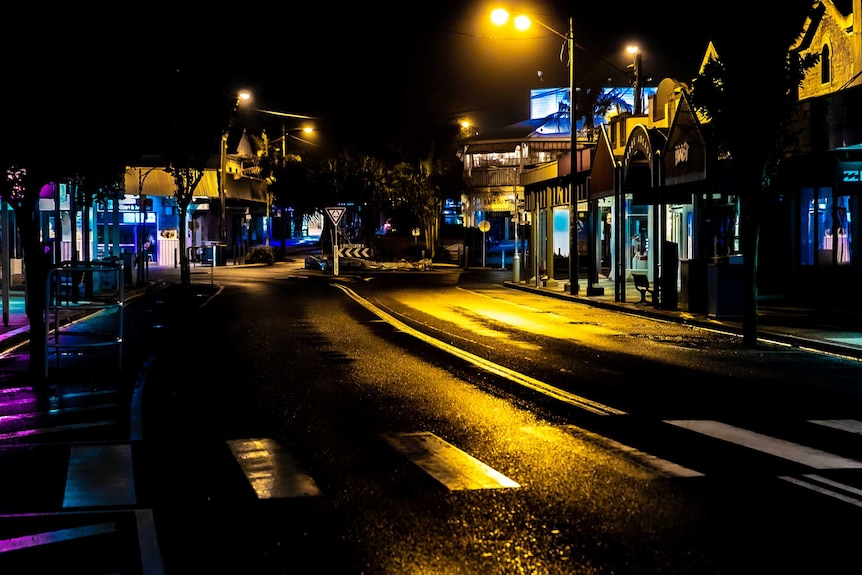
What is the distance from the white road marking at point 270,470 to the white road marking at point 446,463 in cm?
96

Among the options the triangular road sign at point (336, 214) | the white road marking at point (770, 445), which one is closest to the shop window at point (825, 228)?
the white road marking at point (770, 445)

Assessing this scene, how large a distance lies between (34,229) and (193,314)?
36.5ft

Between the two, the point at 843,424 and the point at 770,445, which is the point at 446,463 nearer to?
the point at 770,445

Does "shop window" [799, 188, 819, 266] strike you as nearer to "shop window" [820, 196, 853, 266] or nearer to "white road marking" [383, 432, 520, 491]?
"shop window" [820, 196, 853, 266]

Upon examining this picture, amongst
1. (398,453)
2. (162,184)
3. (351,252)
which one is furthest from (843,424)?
(162,184)

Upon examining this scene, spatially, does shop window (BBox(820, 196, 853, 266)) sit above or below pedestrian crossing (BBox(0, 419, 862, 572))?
above

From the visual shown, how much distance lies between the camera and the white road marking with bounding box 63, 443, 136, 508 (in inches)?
285

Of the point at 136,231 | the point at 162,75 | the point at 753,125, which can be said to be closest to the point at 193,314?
the point at 162,75

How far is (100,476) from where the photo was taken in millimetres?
7969

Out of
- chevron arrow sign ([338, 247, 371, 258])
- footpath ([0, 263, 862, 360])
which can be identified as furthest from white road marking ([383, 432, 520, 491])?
chevron arrow sign ([338, 247, 371, 258])

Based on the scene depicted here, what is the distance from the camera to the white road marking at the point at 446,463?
756cm

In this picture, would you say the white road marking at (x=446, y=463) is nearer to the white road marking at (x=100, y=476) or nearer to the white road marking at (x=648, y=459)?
the white road marking at (x=648, y=459)

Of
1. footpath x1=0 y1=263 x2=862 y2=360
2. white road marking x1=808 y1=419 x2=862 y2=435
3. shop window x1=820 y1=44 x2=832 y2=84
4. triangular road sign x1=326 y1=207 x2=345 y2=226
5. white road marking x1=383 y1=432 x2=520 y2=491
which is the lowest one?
white road marking x1=808 y1=419 x2=862 y2=435

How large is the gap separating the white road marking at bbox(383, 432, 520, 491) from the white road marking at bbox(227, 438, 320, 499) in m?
0.96
